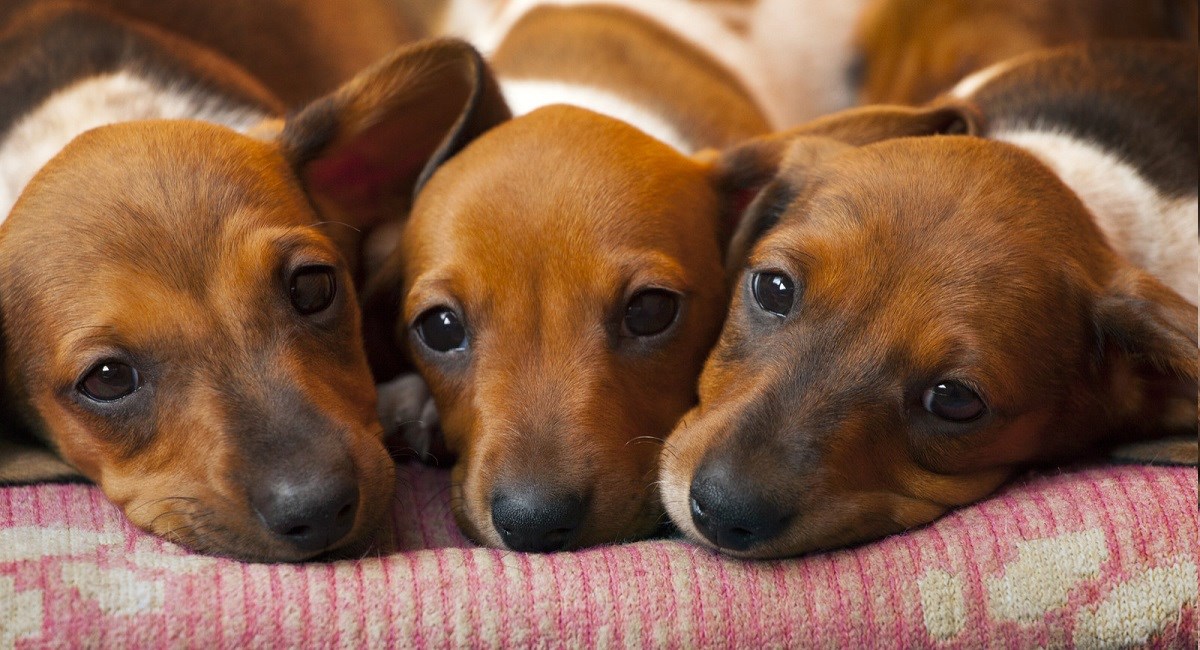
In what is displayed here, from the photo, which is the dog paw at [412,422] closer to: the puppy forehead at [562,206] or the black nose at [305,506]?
the puppy forehead at [562,206]

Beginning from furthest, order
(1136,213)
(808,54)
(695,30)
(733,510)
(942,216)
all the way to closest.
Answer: (808,54) → (695,30) → (1136,213) → (942,216) → (733,510)

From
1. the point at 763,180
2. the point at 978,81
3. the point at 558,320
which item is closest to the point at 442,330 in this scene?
the point at 558,320

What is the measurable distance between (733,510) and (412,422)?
1.28 meters

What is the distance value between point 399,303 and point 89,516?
3.60 feet

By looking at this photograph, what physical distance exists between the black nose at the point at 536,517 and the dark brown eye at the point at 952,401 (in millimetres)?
931

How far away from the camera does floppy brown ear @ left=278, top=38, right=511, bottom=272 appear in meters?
3.79

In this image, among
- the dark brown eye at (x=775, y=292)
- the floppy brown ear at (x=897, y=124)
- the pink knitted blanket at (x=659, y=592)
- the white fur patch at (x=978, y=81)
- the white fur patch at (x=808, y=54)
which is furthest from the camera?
the white fur patch at (x=808, y=54)

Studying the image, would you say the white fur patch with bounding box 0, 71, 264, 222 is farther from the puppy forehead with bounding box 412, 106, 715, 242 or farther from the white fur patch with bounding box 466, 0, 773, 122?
the white fur patch with bounding box 466, 0, 773, 122

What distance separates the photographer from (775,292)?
3221 mm

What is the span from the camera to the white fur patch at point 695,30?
234 inches

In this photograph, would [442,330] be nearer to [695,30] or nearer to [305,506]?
[305,506]

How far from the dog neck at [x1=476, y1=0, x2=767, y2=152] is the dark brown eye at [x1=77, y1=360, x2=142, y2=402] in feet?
6.60

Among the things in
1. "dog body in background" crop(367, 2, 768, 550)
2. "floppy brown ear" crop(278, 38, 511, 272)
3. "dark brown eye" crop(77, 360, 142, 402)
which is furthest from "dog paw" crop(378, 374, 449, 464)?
"dark brown eye" crop(77, 360, 142, 402)

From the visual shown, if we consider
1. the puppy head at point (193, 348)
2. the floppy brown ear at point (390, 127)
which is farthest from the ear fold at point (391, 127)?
the puppy head at point (193, 348)
